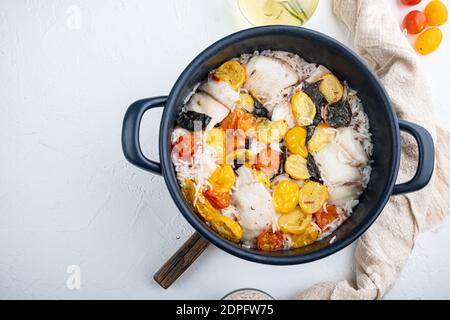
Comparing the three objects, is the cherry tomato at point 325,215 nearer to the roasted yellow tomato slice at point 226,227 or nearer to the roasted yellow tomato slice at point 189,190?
the roasted yellow tomato slice at point 226,227

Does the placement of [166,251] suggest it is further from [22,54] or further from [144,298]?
[22,54]

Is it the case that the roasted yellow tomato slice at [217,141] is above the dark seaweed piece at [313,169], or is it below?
above

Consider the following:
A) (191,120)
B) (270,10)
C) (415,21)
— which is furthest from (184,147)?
(415,21)

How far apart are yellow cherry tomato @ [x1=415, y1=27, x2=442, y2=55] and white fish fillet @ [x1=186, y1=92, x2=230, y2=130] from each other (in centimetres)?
74

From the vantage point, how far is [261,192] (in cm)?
131

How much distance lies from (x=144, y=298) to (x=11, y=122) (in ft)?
2.42

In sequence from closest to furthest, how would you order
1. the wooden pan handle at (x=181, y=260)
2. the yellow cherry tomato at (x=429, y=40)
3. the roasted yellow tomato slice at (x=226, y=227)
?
the roasted yellow tomato slice at (x=226, y=227)
the wooden pan handle at (x=181, y=260)
the yellow cherry tomato at (x=429, y=40)

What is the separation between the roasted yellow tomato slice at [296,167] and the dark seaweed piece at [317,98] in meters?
0.12

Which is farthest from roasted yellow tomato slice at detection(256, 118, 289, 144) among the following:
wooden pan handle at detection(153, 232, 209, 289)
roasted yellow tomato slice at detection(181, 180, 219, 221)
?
wooden pan handle at detection(153, 232, 209, 289)

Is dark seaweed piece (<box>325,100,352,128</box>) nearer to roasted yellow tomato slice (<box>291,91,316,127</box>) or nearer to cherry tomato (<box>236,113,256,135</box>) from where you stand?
roasted yellow tomato slice (<box>291,91,316,127</box>)

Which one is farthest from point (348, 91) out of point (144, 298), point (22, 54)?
point (22, 54)


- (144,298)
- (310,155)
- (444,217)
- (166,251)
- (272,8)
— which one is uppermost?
(272,8)

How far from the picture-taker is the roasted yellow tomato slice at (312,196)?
1.34 meters

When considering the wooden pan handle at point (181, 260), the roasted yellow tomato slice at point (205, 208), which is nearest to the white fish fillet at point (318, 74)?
the roasted yellow tomato slice at point (205, 208)
